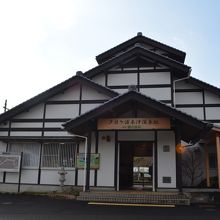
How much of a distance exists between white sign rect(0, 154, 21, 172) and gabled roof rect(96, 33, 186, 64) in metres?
7.11

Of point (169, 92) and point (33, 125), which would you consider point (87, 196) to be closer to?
point (33, 125)

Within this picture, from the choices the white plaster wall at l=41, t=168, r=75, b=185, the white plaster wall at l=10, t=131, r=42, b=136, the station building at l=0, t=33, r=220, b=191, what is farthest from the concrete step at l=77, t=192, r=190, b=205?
the white plaster wall at l=10, t=131, r=42, b=136

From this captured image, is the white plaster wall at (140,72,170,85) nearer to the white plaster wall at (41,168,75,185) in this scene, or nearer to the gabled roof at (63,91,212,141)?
the gabled roof at (63,91,212,141)

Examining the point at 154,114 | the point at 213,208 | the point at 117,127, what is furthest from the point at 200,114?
the point at 213,208

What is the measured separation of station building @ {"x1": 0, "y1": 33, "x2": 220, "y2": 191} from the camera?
1159cm

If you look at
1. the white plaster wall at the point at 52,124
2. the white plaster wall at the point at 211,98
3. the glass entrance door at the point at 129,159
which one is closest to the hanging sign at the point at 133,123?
the glass entrance door at the point at 129,159

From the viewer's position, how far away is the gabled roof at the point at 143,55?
1416cm

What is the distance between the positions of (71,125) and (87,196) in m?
2.55

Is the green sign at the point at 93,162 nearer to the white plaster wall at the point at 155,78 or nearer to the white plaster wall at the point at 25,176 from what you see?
the white plaster wall at the point at 25,176

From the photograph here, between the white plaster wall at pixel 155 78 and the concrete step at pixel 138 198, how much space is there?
18.8 ft

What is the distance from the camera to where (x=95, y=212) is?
816cm

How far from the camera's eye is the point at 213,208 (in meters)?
9.18

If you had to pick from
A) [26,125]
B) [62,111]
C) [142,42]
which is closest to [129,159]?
[62,111]

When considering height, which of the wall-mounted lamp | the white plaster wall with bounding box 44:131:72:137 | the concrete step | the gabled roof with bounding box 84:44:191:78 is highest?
the gabled roof with bounding box 84:44:191:78
